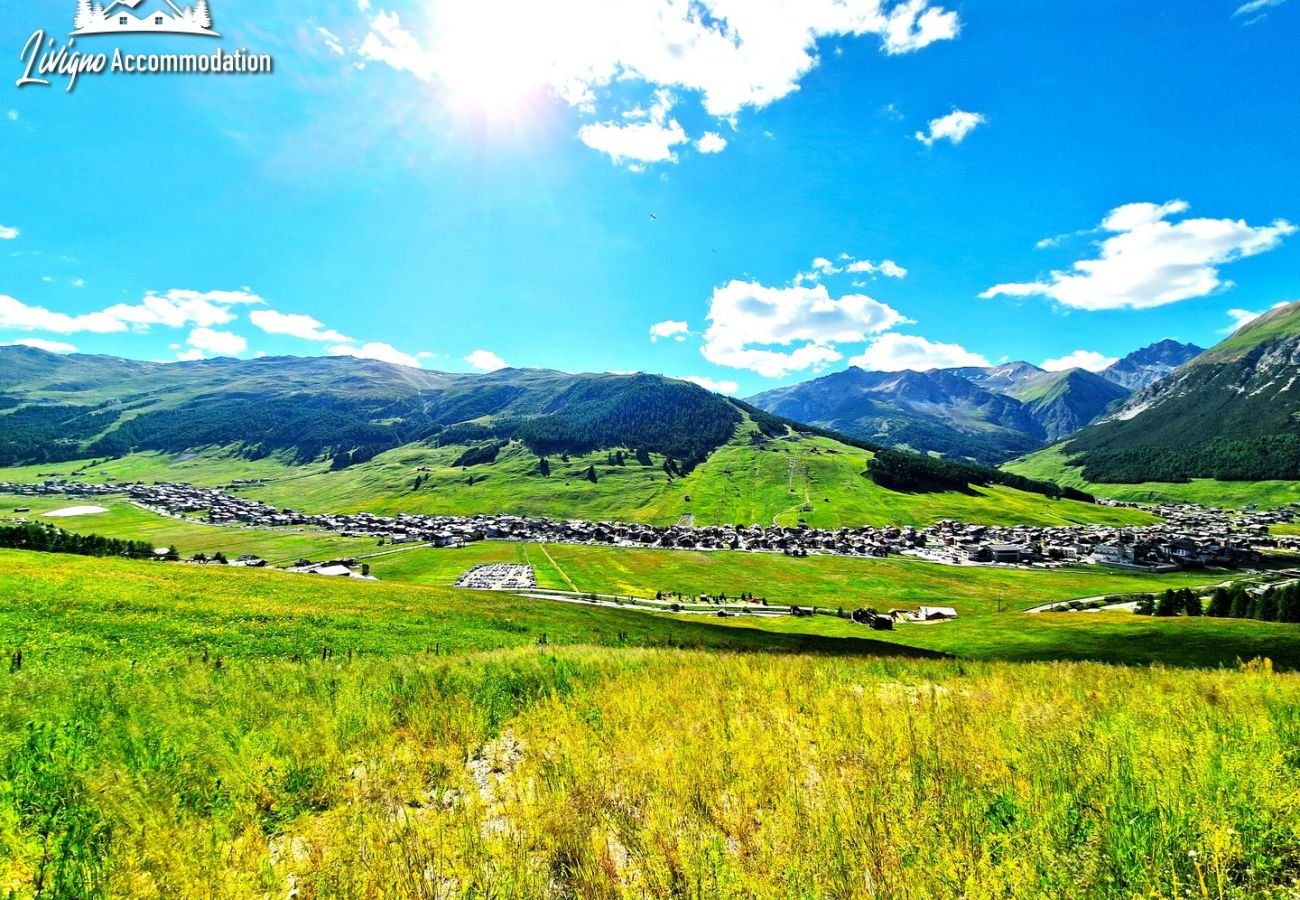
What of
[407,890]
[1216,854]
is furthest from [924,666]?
[407,890]

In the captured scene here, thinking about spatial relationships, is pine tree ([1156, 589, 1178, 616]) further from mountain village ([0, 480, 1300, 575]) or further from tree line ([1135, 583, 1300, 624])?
mountain village ([0, 480, 1300, 575])

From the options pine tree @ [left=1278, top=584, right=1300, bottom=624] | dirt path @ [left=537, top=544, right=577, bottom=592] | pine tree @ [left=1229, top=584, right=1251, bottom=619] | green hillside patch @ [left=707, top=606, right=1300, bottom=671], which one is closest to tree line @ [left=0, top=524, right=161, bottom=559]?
dirt path @ [left=537, top=544, right=577, bottom=592]

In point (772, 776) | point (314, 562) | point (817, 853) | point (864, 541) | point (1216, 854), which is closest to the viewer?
point (1216, 854)

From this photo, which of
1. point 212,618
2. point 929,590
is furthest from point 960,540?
point 212,618

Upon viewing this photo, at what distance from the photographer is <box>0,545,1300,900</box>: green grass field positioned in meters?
4.59

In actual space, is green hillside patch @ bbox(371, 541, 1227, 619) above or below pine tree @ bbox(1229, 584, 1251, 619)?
below

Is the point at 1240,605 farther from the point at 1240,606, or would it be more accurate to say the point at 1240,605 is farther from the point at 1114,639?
the point at 1114,639

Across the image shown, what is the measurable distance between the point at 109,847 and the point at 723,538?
184774 mm

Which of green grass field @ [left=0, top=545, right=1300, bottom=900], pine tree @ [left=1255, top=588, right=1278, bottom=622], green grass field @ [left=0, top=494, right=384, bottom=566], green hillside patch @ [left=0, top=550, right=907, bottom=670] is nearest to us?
green grass field @ [left=0, top=545, right=1300, bottom=900]

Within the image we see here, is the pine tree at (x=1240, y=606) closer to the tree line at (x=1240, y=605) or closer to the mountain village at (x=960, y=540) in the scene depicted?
the tree line at (x=1240, y=605)

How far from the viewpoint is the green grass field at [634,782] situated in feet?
15.1

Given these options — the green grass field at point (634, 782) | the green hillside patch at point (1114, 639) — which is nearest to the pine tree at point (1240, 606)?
the green hillside patch at point (1114, 639)

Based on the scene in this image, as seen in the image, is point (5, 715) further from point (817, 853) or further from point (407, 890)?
point (817, 853)

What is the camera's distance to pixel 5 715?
7.97 metres
